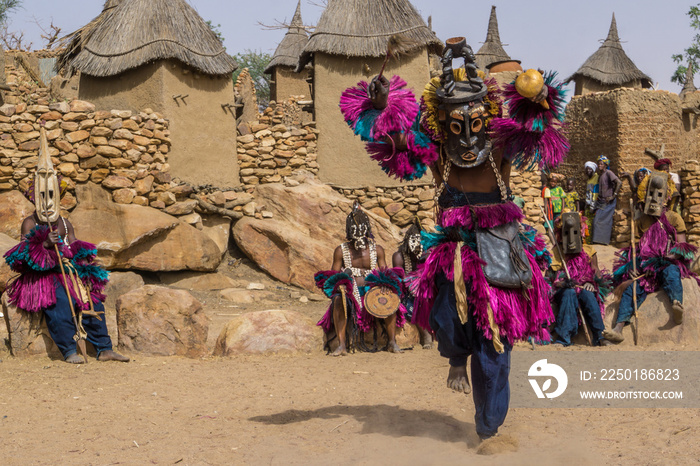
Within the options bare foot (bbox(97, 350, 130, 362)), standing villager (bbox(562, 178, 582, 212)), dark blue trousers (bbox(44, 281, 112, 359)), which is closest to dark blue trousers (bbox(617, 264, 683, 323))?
standing villager (bbox(562, 178, 582, 212))

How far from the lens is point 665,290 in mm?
8094

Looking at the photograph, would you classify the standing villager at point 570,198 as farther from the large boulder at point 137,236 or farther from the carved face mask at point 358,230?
the large boulder at point 137,236

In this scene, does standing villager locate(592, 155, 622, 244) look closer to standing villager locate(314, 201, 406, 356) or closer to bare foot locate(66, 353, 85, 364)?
standing villager locate(314, 201, 406, 356)

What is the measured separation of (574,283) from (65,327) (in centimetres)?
552

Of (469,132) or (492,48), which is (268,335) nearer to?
(469,132)

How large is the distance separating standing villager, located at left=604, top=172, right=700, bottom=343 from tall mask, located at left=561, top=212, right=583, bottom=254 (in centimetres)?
69

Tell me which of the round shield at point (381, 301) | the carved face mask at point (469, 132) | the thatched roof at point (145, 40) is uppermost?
the thatched roof at point (145, 40)

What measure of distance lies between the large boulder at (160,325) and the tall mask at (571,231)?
4.17 meters

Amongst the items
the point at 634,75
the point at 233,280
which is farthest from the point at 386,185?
the point at 634,75

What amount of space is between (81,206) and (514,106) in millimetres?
8619

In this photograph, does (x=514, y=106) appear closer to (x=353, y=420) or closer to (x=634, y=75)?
(x=353, y=420)

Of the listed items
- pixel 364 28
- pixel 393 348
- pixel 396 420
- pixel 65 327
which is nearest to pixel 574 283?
pixel 393 348

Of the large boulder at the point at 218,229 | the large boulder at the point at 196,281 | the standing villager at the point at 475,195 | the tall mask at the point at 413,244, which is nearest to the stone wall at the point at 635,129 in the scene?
the tall mask at the point at 413,244

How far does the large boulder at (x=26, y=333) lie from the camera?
23.6ft
